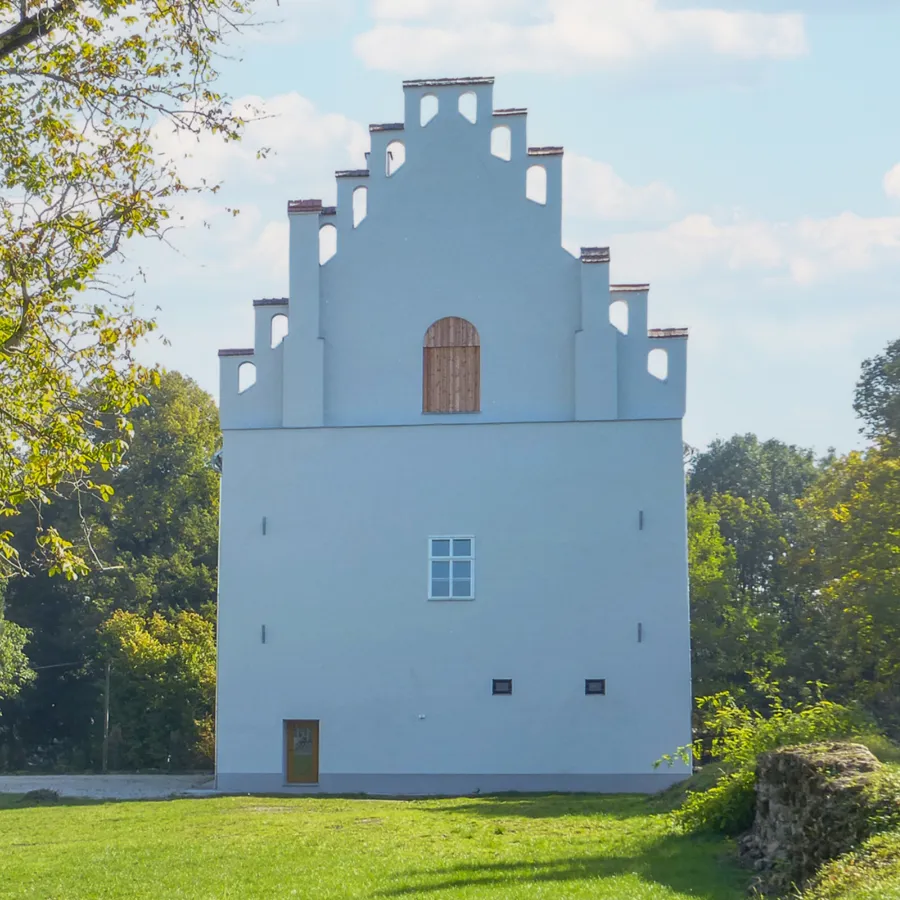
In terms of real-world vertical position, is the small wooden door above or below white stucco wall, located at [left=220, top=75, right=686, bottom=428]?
below

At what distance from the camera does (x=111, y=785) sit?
29578 mm

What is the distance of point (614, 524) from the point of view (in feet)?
85.7

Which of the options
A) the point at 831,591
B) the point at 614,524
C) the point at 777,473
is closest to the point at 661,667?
the point at 614,524

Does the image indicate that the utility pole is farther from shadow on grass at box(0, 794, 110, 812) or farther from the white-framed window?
the white-framed window

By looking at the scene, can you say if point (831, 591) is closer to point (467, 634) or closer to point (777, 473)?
point (467, 634)

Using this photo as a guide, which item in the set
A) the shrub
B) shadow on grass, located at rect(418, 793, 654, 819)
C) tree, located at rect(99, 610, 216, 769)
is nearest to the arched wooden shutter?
shadow on grass, located at rect(418, 793, 654, 819)

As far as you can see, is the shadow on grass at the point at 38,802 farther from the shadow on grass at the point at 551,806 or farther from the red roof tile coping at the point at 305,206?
the red roof tile coping at the point at 305,206

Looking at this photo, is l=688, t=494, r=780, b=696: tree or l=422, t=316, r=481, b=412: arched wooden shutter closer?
l=422, t=316, r=481, b=412: arched wooden shutter

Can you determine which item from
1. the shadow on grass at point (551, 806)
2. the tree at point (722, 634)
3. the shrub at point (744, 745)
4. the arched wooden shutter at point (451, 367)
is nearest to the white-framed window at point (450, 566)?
the arched wooden shutter at point (451, 367)

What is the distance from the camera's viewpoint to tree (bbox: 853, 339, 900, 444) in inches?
1490

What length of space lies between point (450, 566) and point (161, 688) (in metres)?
15.8

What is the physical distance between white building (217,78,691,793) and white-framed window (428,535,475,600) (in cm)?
4

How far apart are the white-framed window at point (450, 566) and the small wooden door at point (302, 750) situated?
3452 millimetres

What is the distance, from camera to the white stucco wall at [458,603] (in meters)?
25.6
